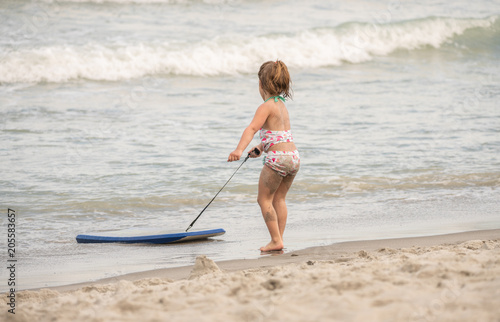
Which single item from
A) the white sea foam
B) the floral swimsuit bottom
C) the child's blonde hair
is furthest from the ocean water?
the child's blonde hair

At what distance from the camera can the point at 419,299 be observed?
2.98 m

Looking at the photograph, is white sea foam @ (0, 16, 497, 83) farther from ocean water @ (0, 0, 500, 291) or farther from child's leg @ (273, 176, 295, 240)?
child's leg @ (273, 176, 295, 240)

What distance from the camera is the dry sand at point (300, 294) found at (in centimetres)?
287

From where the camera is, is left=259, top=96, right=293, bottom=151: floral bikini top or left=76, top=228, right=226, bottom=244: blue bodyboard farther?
left=76, top=228, right=226, bottom=244: blue bodyboard

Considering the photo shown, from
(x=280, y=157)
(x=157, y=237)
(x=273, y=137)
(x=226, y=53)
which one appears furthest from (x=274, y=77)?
(x=226, y=53)

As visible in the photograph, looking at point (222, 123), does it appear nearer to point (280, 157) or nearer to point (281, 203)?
point (281, 203)

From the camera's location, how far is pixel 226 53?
56.4 feet

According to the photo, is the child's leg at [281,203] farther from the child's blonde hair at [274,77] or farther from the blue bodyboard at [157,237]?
the child's blonde hair at [274,77]

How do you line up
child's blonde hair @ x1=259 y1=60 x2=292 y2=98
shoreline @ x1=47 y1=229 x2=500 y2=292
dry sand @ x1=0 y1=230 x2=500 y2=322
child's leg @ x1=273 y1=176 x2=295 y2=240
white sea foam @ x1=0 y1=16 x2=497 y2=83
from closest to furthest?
dry sand @ x1=0 y1=230 x2=500 y2=322 → shoreline @ x1=47 y1=229 x2=500 y2=292 → child's blonde hair @ x1=259 y1=60 x2=292 y2=98 → child's leg @ x1=273 y1=176 x2=295 y2=240 → white sea foam @ x1=0 y1=16 x2=497 y2=83

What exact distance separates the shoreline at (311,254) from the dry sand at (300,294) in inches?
1.3

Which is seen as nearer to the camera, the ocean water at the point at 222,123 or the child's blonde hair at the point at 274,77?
the child's blonde hair at the point at 274,77

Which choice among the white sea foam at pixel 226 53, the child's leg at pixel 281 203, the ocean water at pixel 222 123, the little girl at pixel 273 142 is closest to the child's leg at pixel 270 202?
the little girl at pixel 273 142

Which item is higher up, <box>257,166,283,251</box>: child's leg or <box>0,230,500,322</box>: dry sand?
<box>257,166,283,251</box>: child's leg

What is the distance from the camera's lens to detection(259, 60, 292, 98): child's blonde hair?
5016mm
